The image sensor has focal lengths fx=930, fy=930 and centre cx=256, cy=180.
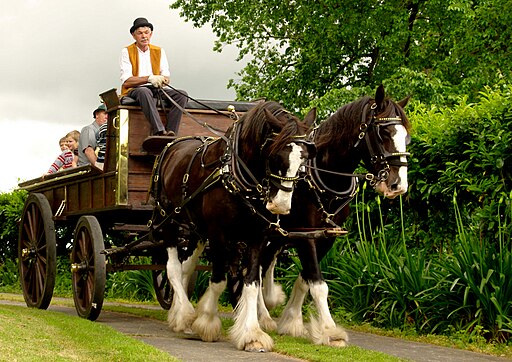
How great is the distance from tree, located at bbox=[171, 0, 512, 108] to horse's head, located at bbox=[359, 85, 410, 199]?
41.9 feet

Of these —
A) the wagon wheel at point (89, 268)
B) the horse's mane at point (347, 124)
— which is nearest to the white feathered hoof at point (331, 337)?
the horse's mane at point (347, 124)

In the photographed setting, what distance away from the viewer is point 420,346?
8.90 meters

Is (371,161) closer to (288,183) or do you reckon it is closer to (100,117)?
(288,183)

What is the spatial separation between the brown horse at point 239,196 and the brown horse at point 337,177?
56 cm

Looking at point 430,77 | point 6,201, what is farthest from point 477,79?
point 6,201

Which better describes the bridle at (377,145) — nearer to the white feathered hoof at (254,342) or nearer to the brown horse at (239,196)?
the brown horse at (239,196)

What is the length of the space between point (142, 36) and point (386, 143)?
4149mm

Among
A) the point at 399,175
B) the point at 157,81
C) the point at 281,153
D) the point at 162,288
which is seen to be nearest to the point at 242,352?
the point at 281,153

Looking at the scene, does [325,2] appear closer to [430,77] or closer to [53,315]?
[430,77]

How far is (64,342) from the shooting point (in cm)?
842

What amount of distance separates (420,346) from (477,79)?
47.7 ft

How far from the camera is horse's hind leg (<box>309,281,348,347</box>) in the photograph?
27.6 feet

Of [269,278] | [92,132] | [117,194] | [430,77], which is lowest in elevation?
[269,278]

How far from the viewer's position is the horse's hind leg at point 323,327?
332 inches
